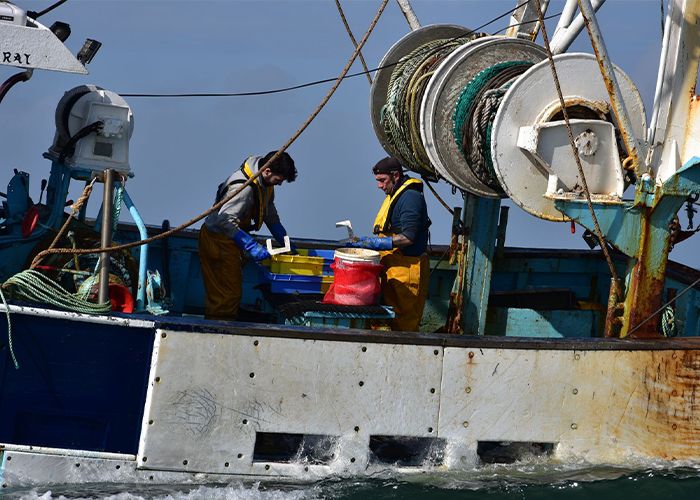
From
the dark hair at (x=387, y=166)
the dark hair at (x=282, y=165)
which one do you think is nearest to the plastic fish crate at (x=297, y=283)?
the dark hair at (x=282, y=165)

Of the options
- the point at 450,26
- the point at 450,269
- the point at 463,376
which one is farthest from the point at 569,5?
the point at 463,376

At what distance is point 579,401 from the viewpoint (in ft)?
26.9

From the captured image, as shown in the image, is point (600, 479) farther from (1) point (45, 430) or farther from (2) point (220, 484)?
(1) point (45, 430)

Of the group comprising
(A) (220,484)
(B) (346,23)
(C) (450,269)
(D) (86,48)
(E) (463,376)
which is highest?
(B) (346,23)

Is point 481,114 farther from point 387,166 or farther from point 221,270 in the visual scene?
point 221,270

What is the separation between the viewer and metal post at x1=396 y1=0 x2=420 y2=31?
10.9m

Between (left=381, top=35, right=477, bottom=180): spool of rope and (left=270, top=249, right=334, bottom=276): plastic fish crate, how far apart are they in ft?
4.02

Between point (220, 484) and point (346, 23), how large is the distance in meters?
4.39

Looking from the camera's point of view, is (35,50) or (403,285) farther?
(403,285)

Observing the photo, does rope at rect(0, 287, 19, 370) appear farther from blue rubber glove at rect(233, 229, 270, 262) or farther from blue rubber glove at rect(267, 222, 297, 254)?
blue rubber glove at rect(267, 222, 297, 254)

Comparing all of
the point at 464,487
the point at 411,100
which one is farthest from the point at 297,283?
the point at 464,487

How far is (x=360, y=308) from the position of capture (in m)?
8.66

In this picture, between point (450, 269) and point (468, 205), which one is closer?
point (468, 205)

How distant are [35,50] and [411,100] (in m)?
3.16
